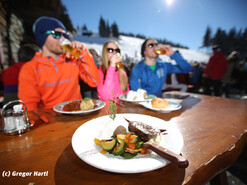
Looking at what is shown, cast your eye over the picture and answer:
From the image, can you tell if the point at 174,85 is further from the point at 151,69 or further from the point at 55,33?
the point at 55,33

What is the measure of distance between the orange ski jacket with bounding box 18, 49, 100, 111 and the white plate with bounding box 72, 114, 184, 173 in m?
1.44

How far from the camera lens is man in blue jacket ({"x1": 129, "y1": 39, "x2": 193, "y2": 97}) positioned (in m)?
2.78

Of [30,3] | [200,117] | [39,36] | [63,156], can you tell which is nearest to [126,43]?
[30,3]

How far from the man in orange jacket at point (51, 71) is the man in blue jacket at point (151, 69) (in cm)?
105

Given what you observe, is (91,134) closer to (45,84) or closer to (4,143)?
(4,143)

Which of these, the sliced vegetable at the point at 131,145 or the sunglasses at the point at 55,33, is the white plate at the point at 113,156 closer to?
the sliced vegetable at the point at 131,145

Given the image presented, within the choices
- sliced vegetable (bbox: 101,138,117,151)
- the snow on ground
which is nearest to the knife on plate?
sliced vegetable (bbox: 101,138,117,151)

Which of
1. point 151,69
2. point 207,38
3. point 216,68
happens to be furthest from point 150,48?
point 207,38

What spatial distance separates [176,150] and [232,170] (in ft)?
7.36

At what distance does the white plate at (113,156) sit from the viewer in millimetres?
464

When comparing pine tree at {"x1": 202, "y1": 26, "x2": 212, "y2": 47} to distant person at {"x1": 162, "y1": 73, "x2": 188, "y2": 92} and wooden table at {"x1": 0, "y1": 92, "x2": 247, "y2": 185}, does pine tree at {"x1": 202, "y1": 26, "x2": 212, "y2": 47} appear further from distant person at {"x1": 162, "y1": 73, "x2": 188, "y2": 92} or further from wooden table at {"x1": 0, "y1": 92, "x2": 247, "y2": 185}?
wooden table at {"x1": 0, "y1": 92, "x2": 247, "y2": 185}

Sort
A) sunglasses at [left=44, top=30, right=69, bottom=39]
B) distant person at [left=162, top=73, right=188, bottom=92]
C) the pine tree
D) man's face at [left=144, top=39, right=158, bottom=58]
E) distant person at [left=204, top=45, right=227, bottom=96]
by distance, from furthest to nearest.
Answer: the pine tree
distant person at [left=204, top=45, right=227, bottom=96]
distant person at [left=162, top=73, right=188, bottom=92]
man's face at [left=144, top=39, right=158, bottom=58]
sunglasses at [left=44, top=30, right=69, bottom=39]

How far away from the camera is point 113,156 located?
1.90 feet

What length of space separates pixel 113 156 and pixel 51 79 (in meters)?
1.90
